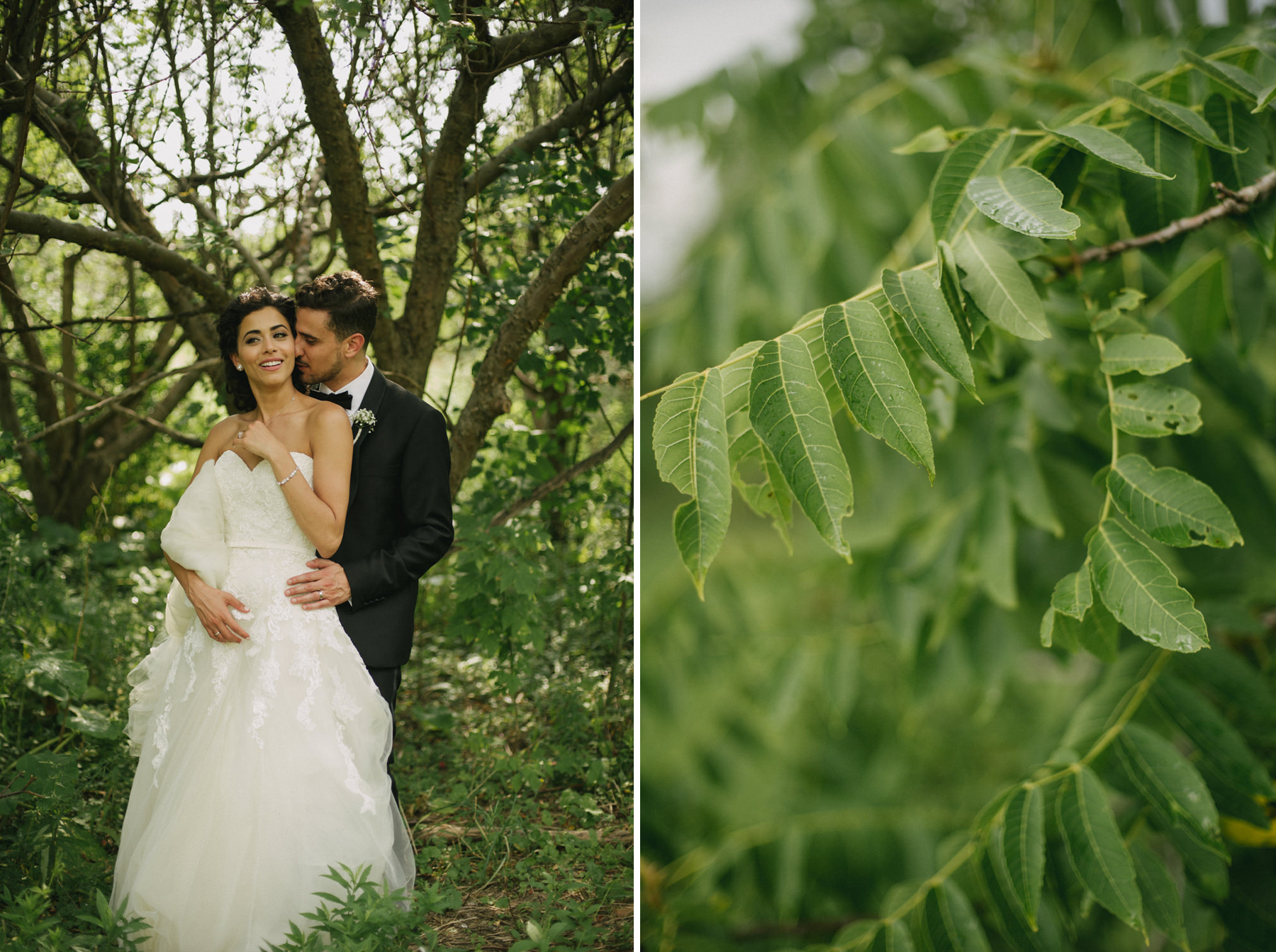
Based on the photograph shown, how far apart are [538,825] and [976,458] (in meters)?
1.15

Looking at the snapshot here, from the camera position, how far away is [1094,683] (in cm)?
121

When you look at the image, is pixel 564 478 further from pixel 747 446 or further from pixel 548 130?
pixel 747 446

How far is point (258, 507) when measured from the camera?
1.48 m

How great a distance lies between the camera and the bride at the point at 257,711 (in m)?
1.40

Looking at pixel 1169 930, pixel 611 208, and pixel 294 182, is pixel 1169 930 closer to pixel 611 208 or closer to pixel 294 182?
pixel 611 208

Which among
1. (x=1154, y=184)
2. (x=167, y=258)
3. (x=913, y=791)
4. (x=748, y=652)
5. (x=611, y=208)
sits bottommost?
(x=913, y=791)

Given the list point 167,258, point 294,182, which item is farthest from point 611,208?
point 167,258

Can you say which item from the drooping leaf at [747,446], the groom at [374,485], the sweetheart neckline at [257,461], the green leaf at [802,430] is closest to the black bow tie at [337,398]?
the groom at [374,485]

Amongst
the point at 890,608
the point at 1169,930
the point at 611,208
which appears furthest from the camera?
the point at 611,208

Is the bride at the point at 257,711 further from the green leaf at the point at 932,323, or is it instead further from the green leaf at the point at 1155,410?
the green leaf at the point at 1155,410

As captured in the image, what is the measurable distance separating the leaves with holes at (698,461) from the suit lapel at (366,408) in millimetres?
851

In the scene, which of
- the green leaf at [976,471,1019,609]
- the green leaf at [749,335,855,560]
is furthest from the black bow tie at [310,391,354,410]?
the green leaf at [976,471,1019,609]

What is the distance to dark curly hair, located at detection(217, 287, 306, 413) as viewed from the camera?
150 cm

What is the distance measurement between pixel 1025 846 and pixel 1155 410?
0.46 meters
